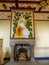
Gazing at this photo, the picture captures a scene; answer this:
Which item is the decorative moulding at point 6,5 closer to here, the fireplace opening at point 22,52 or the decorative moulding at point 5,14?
the decorative moulding at point 5,14

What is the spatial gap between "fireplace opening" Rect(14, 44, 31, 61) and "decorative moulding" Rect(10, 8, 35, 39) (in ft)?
2.83

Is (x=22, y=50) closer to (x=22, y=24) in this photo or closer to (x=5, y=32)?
(x=22, y=24)

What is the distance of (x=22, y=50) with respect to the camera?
9.45 metres

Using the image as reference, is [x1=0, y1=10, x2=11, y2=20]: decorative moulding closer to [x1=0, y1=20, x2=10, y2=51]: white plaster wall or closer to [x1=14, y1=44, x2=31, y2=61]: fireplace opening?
[x1=0, y1=20, x2=10, y2=51]: white plaster wall

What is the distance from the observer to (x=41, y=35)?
36.4ft

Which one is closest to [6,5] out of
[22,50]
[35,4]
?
[35,4]

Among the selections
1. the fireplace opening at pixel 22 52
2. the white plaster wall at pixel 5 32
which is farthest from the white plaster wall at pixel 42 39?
the white plaster wall at pixel 5 32

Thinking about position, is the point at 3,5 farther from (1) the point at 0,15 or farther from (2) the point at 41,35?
(2) the point at 41,35

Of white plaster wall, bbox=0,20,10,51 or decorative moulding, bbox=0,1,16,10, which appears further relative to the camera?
white plaster wall, bbox=0,20,10,51

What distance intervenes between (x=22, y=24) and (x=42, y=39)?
8.62 ft

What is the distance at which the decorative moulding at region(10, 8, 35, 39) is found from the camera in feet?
28.9

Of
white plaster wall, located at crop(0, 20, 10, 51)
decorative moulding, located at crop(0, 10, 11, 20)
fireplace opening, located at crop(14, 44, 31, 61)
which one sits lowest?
fireplace opening, located at crop(14, 44, 31, 61)

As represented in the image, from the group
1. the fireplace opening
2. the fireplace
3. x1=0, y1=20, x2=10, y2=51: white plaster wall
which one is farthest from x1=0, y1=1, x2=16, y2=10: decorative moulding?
the fireplace opening

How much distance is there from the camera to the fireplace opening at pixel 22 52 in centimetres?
923
